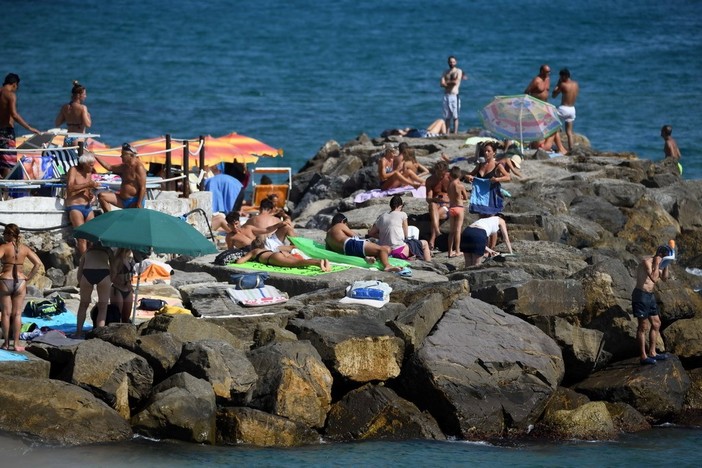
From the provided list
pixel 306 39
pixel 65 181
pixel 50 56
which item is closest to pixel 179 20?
pixel 306 39

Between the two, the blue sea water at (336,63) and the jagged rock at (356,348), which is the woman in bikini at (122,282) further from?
the blue sea water at (336,63)

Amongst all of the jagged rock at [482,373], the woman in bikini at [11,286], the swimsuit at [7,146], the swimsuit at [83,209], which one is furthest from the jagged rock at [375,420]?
the swimsuit at [7,146]

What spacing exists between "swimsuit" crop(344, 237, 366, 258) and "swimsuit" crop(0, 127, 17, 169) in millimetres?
4920

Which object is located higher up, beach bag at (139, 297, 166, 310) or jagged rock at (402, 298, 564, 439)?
beach bag at (139, 297, 166, 310)

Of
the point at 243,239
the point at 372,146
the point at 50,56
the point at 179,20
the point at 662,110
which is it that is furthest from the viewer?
the point at 179,20

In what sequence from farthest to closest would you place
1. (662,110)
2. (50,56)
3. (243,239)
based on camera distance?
1. (50,56)
2. (662,110)
3. (243,239)

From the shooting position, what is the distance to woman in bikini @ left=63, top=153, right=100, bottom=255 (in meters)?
17.3

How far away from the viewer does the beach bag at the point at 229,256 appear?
675 inches

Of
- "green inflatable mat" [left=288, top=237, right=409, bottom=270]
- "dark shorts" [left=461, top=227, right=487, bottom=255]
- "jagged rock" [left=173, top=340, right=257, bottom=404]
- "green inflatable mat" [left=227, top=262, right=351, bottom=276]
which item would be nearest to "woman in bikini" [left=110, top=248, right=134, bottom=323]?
"jagged rock" [left=173, top=340, right=257, bottom=404]

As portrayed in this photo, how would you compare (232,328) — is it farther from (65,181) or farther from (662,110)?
(662,110)

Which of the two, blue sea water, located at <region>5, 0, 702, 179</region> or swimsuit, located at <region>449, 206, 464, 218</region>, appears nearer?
swimsuit, located at <region>449, 206, 464, 218</region>

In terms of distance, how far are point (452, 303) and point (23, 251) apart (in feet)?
15.5

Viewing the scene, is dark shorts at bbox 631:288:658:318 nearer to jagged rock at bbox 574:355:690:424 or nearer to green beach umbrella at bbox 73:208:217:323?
jagged rock at bbox 574:355:690:424

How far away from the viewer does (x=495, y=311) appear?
15586 millimetres
